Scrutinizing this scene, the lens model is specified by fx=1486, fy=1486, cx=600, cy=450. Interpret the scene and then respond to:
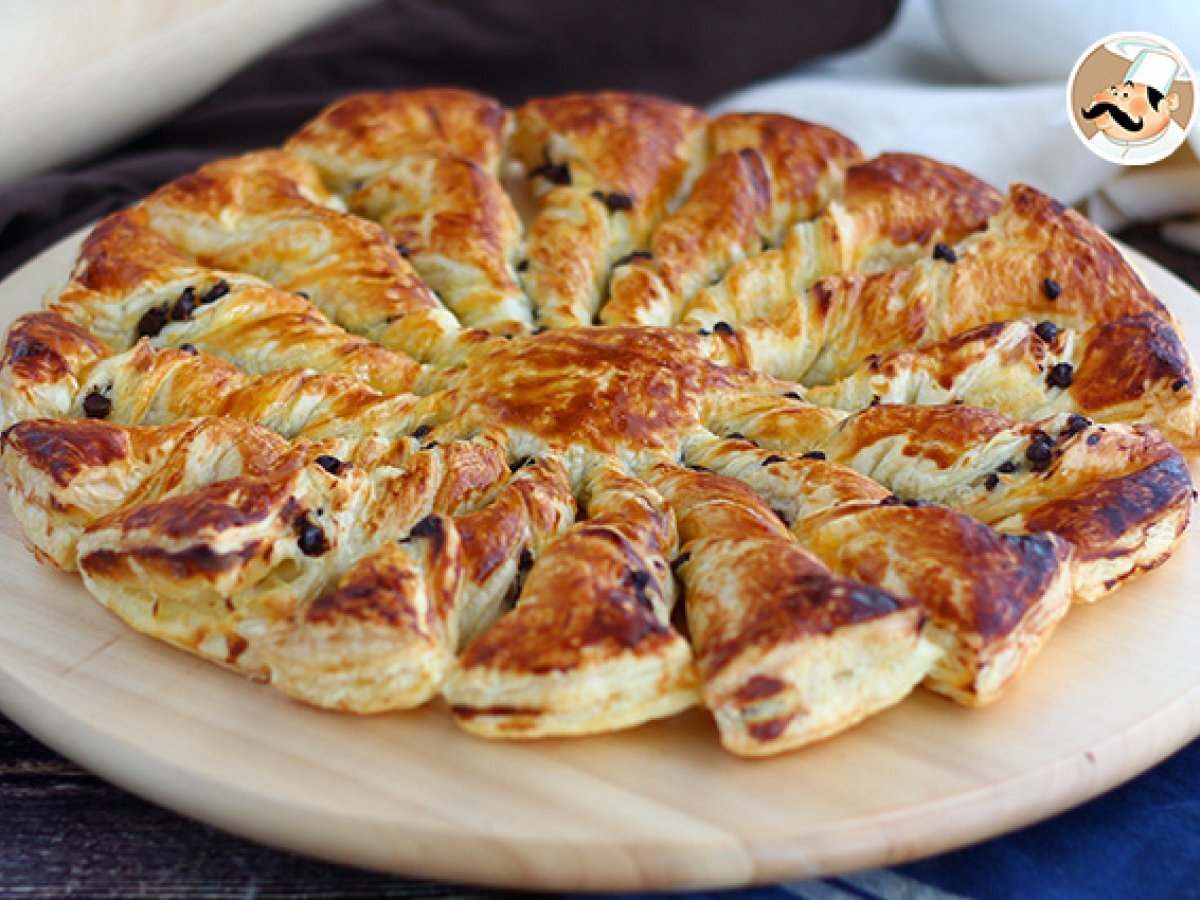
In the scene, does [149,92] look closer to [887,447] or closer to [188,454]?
[188,454]

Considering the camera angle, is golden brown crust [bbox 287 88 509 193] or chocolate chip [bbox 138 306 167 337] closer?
chocolate chip [bbox 138 306 167 337]

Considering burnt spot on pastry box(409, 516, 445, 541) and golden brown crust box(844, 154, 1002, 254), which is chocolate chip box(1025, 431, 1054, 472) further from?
burnt spot on pastry box(409, 516, 445, 541)

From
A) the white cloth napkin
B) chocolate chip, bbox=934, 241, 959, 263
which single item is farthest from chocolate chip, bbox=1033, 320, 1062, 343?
the white cloth napkin

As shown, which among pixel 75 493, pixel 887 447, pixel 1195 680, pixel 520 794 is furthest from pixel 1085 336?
pixel 75 493

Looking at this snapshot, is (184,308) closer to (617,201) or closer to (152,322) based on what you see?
(152,322)

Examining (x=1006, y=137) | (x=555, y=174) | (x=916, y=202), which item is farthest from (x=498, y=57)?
(x=916, y=202)

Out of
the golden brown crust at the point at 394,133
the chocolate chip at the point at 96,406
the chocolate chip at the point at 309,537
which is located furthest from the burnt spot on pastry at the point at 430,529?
the golden brown crust at the point at 394,133
